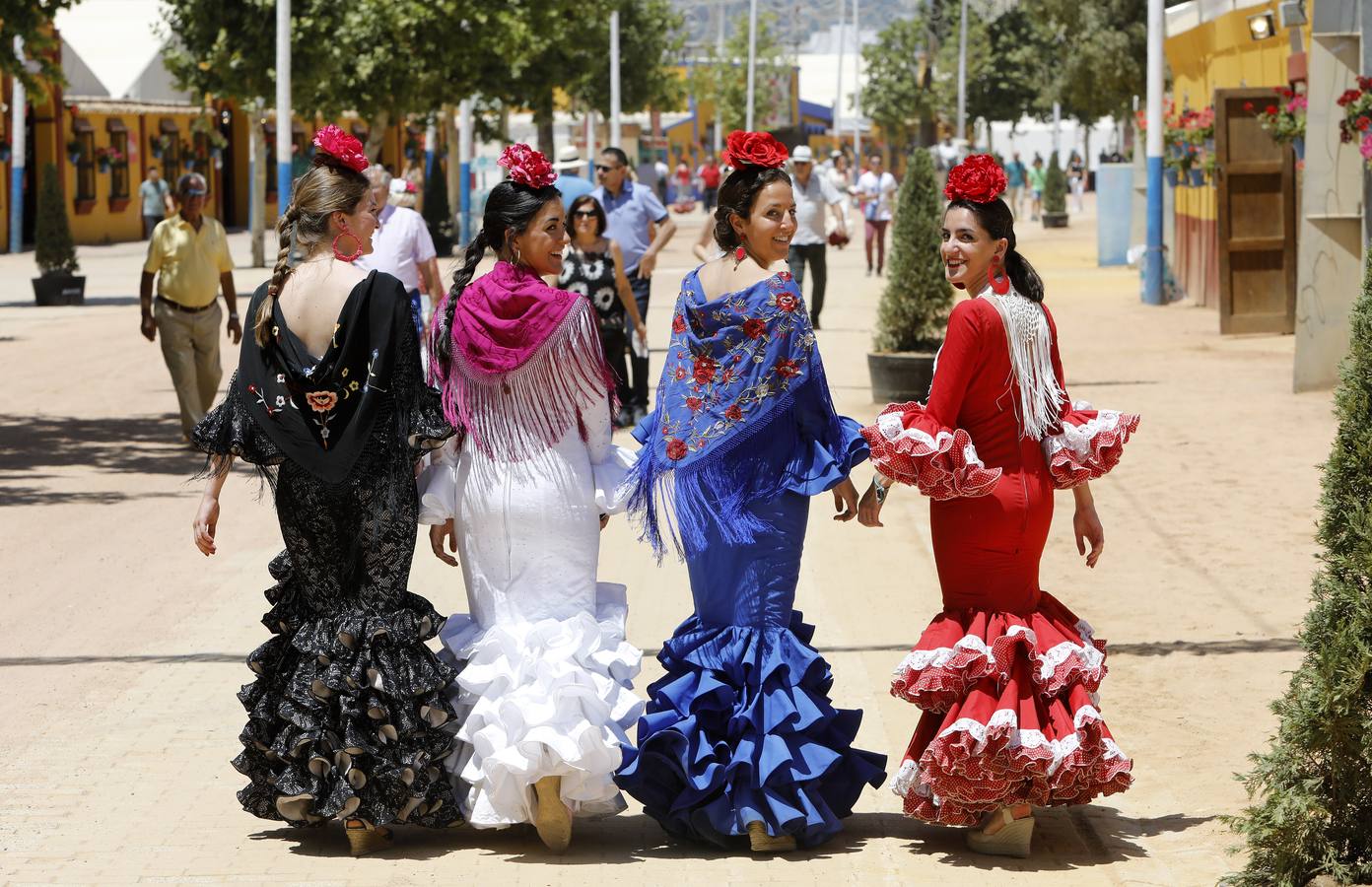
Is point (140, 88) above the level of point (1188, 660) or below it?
above

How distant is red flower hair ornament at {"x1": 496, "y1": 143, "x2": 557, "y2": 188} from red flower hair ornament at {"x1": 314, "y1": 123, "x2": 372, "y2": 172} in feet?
1.33

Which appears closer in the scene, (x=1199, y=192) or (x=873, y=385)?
(x=873, y=385)

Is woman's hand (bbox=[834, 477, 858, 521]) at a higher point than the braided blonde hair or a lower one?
lower

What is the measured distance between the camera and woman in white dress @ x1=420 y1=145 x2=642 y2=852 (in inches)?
210

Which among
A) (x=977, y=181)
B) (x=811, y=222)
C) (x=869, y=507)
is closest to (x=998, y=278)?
(x=977, y=181)

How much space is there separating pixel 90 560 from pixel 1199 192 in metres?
17.7

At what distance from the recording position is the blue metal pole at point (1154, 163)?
23328mm

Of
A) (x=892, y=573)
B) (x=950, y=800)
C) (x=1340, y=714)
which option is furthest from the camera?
(x=892, y=573)

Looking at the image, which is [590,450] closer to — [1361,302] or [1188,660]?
[1361,302]

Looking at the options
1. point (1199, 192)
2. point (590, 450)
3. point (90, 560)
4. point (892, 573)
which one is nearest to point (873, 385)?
point (892, 573)

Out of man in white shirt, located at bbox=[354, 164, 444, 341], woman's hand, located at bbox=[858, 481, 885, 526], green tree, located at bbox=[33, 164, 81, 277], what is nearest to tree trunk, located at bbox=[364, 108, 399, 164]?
green tree, located at bbox=[33, 164, 81, 277]

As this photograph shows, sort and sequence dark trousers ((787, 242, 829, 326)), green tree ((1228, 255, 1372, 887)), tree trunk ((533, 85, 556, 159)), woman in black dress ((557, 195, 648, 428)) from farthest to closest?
tree trunk ((533, 85, 556, 159)), dark trousers ((787, 242, 829, 326)), woman in black dress ((557, 195, 648, 428)), green tree ((1228, 255, 1372, 887))

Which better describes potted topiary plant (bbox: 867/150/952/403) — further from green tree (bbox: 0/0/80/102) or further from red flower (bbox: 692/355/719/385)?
red flower (bbox: 692/355/719/385)

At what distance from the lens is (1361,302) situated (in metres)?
4.83
